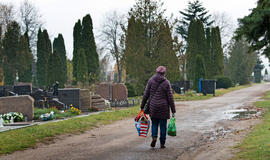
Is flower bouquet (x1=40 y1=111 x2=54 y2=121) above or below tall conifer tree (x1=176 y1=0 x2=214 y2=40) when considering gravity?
below

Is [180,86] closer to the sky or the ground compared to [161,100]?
closer to the sky

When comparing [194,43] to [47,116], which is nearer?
[47,116]

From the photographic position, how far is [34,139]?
8.91 metres

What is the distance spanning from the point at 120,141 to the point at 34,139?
223cm

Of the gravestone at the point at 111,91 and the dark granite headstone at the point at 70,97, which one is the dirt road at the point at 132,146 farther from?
the gravestone at the point at 111,91

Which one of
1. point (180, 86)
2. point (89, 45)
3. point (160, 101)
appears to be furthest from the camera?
point (89, 45)

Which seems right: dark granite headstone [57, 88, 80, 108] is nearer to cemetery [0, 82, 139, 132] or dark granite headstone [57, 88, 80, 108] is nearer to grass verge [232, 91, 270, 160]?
cemetery [0, 82, 139, 132]

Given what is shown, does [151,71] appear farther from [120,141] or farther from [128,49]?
[120,141]

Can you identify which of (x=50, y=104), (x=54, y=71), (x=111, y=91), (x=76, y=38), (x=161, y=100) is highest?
(x=76, y=38)

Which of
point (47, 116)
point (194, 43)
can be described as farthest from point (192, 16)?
point (47, 116)

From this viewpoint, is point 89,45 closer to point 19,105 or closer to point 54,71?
point 54,71

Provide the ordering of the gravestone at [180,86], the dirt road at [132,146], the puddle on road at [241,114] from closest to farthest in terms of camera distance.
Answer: the dirt road at [132,146]
the puddle on road at [241,114]
the gravestone at [180,86]

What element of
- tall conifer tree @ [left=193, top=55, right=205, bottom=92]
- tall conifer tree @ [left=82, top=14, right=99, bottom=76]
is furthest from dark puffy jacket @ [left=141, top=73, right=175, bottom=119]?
tall conifer tree @ [left=82, top=14, right=99, bottom=76]

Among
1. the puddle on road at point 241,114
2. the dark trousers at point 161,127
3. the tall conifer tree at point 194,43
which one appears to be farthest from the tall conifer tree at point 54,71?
the dark trousers at point 161,127
